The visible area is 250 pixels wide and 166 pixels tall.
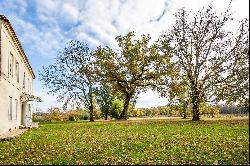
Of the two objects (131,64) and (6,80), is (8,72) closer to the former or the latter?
(6,80)

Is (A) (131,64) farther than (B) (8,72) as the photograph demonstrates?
Yes

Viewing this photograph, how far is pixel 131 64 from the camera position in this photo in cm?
Result: 4691

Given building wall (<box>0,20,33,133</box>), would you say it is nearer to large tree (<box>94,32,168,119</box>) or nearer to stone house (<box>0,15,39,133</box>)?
stone house (<box>0,15,39,133</box>)

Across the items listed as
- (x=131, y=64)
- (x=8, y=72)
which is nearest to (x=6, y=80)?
(x=8, y=72)

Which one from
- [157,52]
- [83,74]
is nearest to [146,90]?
[157,52]

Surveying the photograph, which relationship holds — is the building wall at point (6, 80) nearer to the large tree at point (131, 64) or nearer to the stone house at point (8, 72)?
the stone house at point (8, 72)

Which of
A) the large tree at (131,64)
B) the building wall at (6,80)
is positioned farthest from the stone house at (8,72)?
the large tree at (131,64)

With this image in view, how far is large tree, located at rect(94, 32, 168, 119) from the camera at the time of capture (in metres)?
46.8

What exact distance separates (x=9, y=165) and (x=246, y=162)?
667cm

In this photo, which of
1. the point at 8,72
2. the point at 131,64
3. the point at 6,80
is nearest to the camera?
the point at 6,80

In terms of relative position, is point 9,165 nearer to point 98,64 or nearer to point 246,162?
point 246,162

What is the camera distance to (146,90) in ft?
161

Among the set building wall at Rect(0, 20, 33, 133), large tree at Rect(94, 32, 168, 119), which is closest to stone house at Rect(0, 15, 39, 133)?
building wall at Rect(0, 20, 33, 133)

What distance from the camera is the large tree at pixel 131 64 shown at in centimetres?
4681
